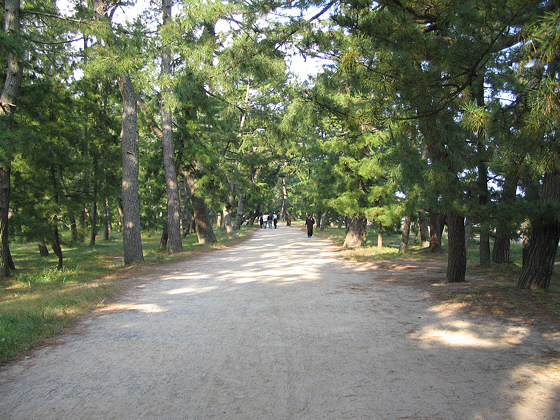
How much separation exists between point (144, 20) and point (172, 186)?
703 centimetres

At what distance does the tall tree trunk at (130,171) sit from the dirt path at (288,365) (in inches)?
254

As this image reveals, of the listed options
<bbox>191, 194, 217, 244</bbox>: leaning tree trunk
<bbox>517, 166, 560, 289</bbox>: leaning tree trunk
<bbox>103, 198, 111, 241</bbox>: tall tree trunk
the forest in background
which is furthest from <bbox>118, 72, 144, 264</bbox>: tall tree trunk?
<bbox>517, 166, 560, 289</bbox>: leaning tree trunk

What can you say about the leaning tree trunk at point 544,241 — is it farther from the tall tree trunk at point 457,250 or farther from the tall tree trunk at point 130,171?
the tall tree trunk at point 130,171

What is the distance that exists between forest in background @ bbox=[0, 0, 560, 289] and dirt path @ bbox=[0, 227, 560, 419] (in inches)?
95.3

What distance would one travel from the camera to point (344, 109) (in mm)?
7324

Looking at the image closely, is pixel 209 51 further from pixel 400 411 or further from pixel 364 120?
pixel 400 411

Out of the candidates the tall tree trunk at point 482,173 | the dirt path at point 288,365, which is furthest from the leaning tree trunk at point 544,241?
the dirt path at point 288,365

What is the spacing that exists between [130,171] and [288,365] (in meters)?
10.8

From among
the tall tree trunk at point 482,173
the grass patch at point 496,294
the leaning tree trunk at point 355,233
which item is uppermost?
the tall tree trunk at point 482,173

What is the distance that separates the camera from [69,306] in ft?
21.5

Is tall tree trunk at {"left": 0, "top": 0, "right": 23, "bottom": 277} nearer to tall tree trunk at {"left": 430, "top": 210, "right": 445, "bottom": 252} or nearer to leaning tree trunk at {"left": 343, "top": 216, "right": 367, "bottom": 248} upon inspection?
leaning tree trunk at {"left": 343, "top": 216, "right": 367, "bottom": 248}

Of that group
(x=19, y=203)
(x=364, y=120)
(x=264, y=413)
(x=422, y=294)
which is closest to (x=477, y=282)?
(x=422, y=294)

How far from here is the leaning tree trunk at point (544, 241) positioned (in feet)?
21.8

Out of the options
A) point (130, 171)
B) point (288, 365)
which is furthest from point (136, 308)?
point (130, 171)
